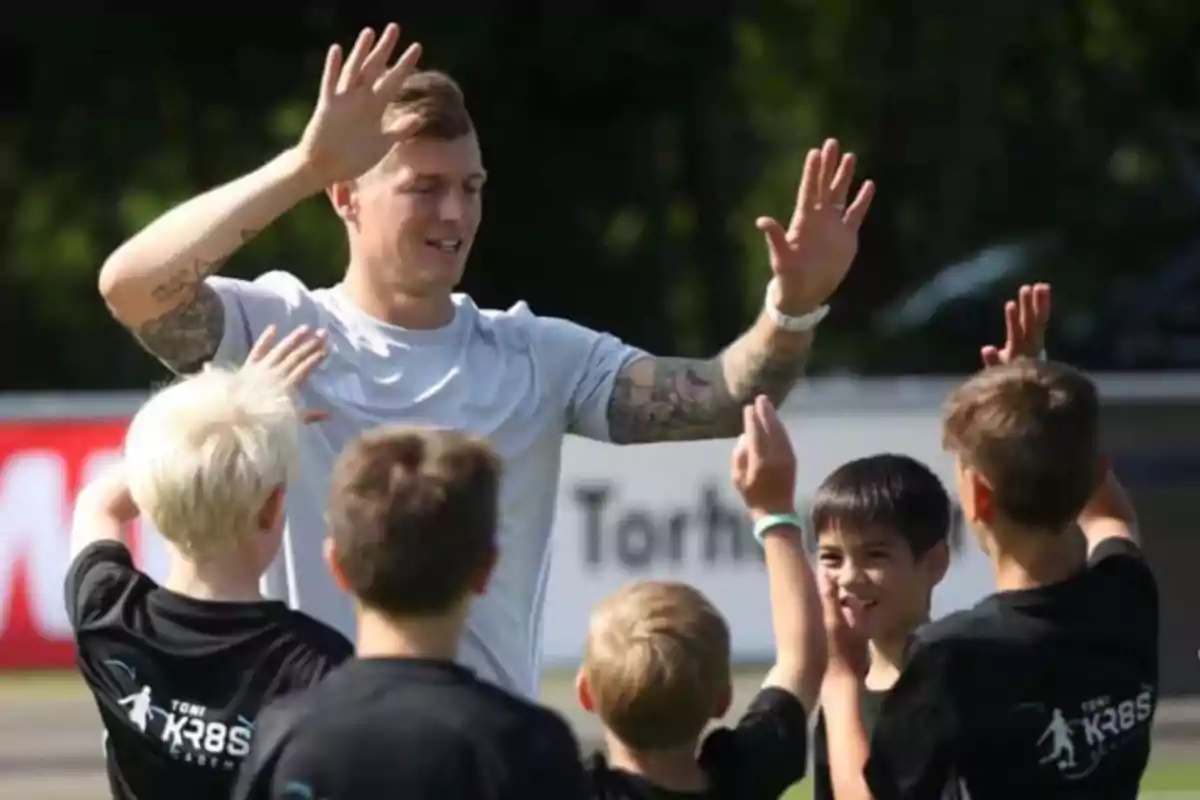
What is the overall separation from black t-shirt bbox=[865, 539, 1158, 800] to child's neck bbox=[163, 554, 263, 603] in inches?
36.2

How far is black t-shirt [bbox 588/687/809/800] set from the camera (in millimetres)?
3564

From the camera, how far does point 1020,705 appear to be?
12.0ft

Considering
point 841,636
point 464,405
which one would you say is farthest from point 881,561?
point 464,405

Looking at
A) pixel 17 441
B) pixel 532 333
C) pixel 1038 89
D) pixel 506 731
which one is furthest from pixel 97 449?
pixel 1038 89

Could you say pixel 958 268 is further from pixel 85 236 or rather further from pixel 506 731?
pixel 506 731

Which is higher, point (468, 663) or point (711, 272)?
point (711, 272)

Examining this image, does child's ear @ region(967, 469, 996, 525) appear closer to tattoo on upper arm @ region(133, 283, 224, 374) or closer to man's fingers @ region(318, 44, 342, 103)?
man's fingers @ region(318, 44, 342, 103)

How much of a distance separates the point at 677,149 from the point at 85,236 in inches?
184

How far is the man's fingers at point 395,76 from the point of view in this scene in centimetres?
402

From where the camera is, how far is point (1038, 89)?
20.5 metres

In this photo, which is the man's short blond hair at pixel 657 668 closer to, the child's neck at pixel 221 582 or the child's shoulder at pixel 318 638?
the child's shoulder at pixel 318 638

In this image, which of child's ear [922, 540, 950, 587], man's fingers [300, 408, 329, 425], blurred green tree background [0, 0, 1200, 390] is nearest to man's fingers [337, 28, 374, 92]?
man's fingers [300, 408, 329, 425]

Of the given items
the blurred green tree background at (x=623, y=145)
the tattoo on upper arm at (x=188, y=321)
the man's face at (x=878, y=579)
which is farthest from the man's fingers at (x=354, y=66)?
the blurred green tree background at (x=623, y=145)

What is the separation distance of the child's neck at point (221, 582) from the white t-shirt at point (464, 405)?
0.47 metres
